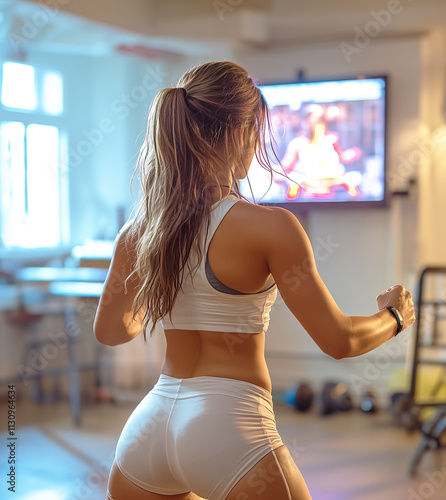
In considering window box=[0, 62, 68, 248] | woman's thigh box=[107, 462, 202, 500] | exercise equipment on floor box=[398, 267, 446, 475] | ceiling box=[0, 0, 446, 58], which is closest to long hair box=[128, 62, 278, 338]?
woman's thigh box=[107, 462, 202, 500]

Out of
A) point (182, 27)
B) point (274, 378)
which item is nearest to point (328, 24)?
point (182, 27)

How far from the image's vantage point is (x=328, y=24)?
4086 mm

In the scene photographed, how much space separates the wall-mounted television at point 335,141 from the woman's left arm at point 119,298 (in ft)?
10.00

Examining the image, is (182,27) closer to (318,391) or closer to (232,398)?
(318,391)

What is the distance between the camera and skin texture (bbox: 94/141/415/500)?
943 millimetres

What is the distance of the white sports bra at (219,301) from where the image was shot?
99 cm

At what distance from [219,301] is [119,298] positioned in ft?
0.78

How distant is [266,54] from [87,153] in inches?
61.3

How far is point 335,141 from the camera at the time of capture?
13.8ft

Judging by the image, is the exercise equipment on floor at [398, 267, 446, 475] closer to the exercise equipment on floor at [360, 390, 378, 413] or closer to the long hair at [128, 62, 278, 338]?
the exercise equipment on floor at [360, 390, 378, 413]

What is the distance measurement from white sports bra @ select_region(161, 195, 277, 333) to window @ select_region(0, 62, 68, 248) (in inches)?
154

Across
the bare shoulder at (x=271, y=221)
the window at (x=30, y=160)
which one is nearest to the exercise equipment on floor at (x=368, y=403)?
the window at (x=30, y=160)

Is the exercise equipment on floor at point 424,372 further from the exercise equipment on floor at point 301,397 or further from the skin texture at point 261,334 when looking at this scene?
the skin texture at point 261,334

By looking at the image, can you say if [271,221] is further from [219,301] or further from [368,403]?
[368,403]
